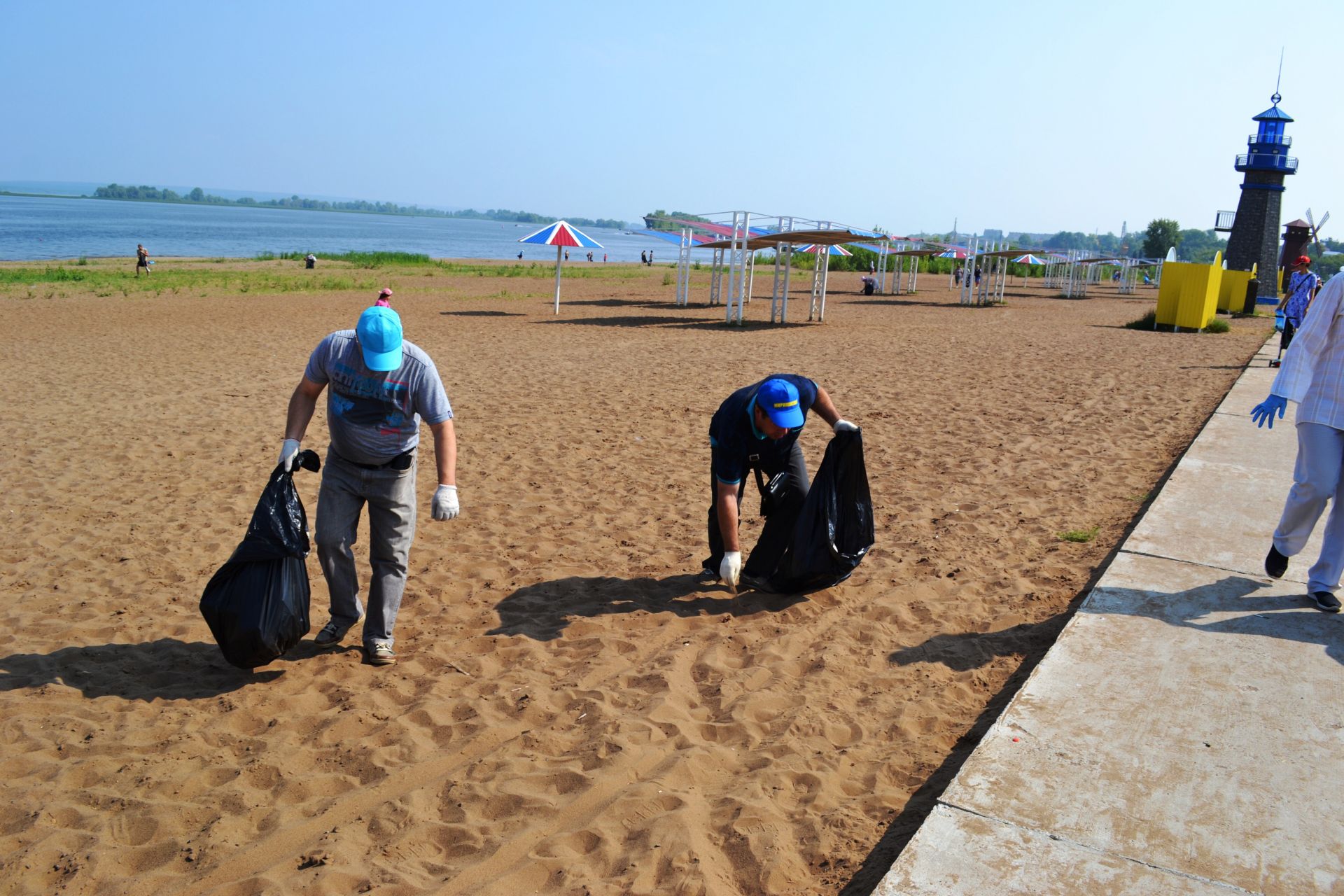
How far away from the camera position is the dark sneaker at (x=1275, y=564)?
15.4ft

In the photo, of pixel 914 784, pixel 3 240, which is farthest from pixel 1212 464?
pixel 3 240

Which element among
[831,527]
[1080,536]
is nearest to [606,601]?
[831,527]

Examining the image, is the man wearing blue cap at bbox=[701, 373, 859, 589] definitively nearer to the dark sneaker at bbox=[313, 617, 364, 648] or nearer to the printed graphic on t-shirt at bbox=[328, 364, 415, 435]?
the printed graphic on t-shirt at bbox=[328, 364, 415, 435]

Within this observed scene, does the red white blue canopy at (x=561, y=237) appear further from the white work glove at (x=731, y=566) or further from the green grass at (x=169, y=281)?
the white work glove at (x=731, y=566)

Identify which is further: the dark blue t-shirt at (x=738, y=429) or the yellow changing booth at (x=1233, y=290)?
the yellow changing booth at (x=1233, y=290)

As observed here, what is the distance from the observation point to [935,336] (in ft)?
64.7

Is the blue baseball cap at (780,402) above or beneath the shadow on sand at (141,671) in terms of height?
above

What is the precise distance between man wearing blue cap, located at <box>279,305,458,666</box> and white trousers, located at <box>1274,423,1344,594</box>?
3.74 m

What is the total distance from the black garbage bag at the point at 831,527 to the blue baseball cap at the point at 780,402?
0.50 metres

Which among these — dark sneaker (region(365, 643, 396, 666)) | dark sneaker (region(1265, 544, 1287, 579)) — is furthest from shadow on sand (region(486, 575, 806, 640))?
dark sneaker (region(1265, 544, 1287, 579))

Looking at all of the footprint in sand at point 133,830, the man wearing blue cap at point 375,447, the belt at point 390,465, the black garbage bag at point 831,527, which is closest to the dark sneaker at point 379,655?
the man wearing blue cap at point 375,447

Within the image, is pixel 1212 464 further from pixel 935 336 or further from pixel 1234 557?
pixel 935 336

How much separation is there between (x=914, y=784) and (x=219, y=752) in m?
2.43

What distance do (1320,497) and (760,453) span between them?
251 centimetres
